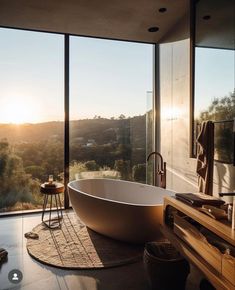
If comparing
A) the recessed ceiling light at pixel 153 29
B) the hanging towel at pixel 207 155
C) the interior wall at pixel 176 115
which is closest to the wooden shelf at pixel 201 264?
the hanging towel at pixel 207 155

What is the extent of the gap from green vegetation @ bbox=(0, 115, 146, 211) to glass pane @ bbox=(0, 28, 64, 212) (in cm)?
1

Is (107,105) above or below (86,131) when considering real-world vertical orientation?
above

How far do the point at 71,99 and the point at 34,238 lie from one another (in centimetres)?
210

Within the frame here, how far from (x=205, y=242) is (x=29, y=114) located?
10.1 feet

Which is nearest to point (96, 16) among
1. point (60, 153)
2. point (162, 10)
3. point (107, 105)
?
point (162, 10)

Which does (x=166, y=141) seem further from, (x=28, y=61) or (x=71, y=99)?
(x=28, y=61)

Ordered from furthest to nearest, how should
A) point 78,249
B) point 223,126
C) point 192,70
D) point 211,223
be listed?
point 192,70 → point 78,249 → point 223,126 → point 211,223

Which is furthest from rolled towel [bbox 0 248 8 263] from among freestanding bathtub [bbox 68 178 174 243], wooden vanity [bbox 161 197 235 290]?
wooden vanity [bbox 161 197 235 290]

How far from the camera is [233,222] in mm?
1609

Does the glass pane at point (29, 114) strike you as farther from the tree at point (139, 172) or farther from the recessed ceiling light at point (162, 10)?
the recessed ceiling light at point (162, 10)

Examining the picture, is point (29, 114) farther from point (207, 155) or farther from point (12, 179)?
point (207, 155)

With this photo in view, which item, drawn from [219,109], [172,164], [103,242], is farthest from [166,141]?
[103,242]

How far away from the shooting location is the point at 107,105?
166 inches

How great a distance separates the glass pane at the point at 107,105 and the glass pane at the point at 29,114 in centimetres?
25
